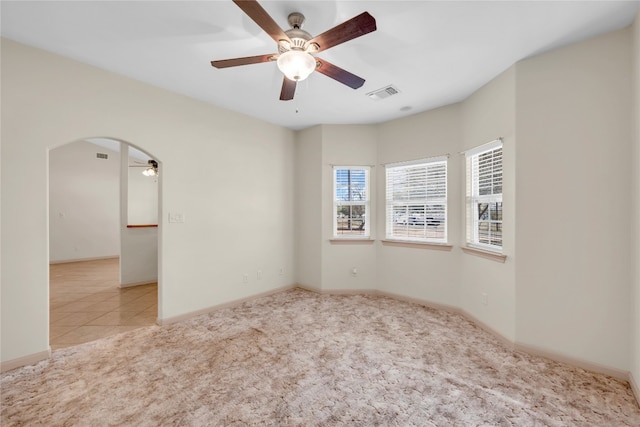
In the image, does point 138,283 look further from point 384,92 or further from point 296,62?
point 384,92

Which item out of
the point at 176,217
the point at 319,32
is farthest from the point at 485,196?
the point at 176,217

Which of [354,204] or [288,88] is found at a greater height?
[288,88]

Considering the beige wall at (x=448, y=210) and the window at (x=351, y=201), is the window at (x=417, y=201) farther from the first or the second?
the window at (x=351, y=201)

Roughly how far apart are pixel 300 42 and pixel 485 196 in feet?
8.91

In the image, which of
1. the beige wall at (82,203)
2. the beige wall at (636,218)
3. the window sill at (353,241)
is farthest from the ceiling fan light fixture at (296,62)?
the beige wall at (82,203)

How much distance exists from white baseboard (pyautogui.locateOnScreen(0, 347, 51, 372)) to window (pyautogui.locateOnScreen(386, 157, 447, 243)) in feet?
13.7

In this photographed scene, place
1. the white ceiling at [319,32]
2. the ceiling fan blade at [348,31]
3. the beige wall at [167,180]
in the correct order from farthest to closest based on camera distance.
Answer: the beige wall at [167,180] < the white ceiling at [319,32] < the ceiling fan blade at [348,31]

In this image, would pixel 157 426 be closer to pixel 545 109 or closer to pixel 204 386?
pixel 204 386

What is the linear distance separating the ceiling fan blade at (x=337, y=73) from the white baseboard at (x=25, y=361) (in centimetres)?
348

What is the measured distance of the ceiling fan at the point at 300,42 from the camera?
5.13 ft

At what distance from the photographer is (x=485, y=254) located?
312 centimetres

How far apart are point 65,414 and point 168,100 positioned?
3118 mm

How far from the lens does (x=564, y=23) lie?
2.12m

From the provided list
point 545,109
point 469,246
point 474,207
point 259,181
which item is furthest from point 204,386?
point 545,109
